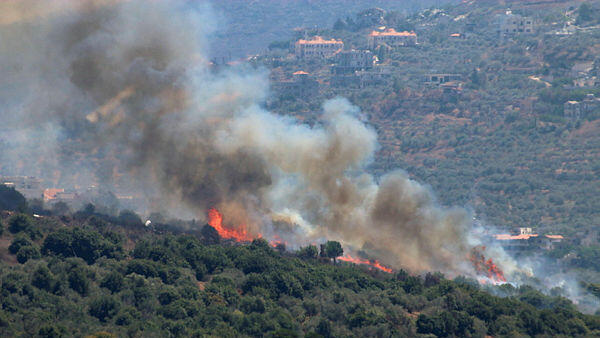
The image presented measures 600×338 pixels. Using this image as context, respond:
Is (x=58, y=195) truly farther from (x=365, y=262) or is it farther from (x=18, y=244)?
(x=18, y=244)

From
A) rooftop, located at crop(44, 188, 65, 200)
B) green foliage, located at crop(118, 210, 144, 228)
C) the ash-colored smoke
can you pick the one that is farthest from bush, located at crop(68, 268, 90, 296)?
rooftop, located at crop(44, 188, 65, 200)

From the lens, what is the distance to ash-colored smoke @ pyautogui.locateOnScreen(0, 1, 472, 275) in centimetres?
10588

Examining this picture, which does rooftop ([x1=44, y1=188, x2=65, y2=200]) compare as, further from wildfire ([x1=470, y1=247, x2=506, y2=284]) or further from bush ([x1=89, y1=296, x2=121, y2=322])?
bush ([x1=89, y1=296, x2=121, y2=322])

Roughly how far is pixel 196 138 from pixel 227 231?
9.30m

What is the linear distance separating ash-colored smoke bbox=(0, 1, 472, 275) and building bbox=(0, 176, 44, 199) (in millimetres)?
47961

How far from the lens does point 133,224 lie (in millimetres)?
109562

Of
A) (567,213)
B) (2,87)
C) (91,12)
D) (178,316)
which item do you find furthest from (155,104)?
(567,213)

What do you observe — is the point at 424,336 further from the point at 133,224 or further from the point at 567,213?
the point at 567,213

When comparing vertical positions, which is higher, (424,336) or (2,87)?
(2,87)

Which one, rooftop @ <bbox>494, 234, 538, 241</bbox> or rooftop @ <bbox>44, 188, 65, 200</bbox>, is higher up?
rooftop @ <bbox>44, 188, 65, 200</bbox>

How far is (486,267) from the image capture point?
382ft

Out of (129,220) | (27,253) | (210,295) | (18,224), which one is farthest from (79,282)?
(129,220)

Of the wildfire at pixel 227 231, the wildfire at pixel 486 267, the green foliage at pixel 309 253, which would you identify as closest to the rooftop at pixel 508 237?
the wildfire at pixel 486 267

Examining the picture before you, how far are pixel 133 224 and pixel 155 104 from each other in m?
11.6
